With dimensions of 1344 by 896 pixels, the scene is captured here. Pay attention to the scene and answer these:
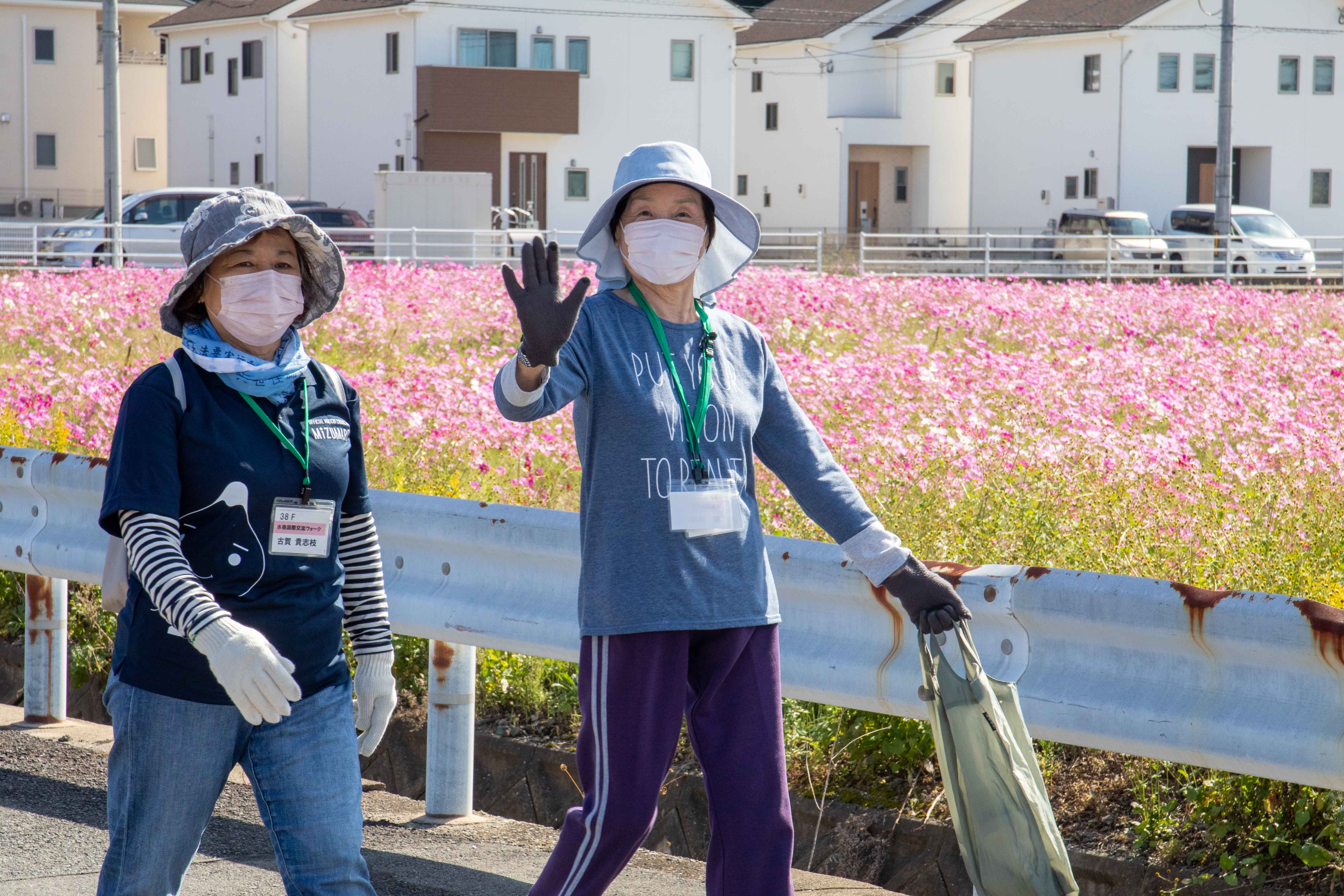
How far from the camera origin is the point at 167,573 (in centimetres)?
255

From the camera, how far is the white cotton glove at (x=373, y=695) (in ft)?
9.94

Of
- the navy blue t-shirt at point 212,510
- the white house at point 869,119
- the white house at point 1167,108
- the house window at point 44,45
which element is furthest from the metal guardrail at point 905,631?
the house window at point 44,45

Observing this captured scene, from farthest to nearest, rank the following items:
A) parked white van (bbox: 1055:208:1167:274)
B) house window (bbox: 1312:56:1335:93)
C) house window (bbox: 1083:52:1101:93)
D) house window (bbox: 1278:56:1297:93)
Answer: house window (bbox: 1312:56:1335:93)
house window (bbox: 1278:56:1297:93)
house window (bbox: 1083:52:1101:93)
parked white van (bbox: 1055:208:1167:274)

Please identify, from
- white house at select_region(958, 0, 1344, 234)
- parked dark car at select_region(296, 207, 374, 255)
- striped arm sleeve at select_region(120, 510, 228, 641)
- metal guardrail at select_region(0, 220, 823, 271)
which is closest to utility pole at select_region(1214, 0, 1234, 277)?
metal guardrail at select_region(0, 220, 823, 271)

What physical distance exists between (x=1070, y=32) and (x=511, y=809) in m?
42.8

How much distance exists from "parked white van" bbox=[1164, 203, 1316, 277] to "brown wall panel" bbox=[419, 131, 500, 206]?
16.0 m

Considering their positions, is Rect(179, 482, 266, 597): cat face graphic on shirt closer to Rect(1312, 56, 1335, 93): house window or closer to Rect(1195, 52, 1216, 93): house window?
Rect(1195, 52, 1216, 93): house window

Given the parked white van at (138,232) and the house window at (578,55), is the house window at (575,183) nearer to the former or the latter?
the house window at (578,55)

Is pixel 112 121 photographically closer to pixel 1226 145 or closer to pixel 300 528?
pixel 1226 145

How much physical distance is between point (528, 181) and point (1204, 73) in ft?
61.7

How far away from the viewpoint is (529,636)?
13.4 feet

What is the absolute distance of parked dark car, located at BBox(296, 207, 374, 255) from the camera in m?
29.7

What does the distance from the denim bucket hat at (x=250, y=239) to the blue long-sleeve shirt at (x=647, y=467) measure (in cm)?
45

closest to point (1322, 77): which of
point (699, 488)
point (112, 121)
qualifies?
point (112, 121)
